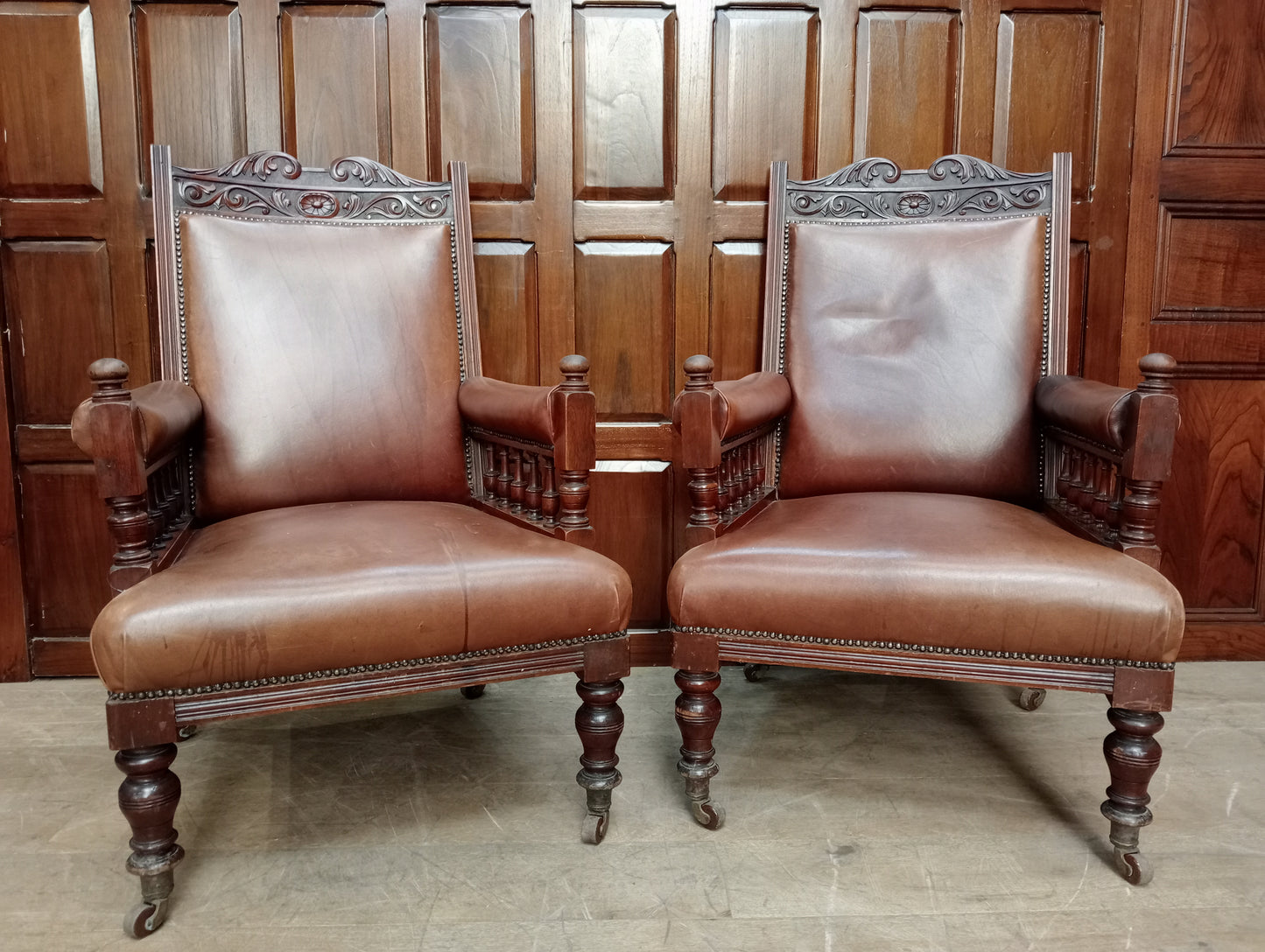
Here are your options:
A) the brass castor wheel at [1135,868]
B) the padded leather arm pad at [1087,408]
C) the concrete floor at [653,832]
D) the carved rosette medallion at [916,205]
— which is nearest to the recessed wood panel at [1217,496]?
the concrete floor at [653,832]

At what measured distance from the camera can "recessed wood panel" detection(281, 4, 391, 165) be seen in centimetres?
194

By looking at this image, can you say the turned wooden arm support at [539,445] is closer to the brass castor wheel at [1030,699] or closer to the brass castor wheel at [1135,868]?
the brass castor wheel at [1135,868]

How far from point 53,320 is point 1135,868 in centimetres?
232

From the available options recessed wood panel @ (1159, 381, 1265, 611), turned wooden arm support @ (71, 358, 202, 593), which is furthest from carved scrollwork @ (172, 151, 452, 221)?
recessed wood panel @ (1159, 381, 1265, 611)

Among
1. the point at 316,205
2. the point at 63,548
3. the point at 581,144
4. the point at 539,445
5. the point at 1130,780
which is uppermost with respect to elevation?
the point at 581,144

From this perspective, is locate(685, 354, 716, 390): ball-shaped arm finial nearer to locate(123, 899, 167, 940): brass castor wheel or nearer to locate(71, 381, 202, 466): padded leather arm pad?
locate(71, 381, 202, 466): padded leather arm pad

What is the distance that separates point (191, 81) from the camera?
6.37 ft

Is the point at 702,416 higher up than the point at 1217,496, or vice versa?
the point at 702,416

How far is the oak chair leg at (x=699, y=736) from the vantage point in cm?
141

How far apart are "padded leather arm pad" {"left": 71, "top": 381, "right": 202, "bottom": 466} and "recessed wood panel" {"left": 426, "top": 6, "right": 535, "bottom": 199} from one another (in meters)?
0.80

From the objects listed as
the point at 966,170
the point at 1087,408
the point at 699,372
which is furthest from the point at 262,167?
the point at 1087,408

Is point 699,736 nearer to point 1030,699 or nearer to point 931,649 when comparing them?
point 931,649

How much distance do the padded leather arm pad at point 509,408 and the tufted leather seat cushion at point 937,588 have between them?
0.32m

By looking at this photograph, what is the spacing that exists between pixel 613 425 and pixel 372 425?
2.06 ft
